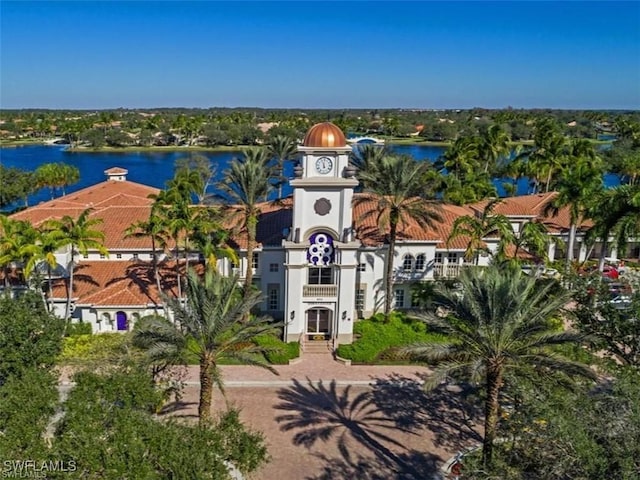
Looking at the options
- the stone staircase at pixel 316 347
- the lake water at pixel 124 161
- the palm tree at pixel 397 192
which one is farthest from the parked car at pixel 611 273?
the lake water at pixel 124 161

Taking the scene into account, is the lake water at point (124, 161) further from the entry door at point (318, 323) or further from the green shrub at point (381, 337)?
the entry door at point (318, 323)

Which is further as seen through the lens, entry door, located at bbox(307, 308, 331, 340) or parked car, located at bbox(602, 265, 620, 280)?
parked car, located at bbox(602, 265, 620, 280)

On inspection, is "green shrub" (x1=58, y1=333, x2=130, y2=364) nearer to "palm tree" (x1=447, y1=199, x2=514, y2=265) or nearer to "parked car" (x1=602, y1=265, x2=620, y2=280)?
"palm tree" (x1=447, y1=199, x2=514, y2=265)

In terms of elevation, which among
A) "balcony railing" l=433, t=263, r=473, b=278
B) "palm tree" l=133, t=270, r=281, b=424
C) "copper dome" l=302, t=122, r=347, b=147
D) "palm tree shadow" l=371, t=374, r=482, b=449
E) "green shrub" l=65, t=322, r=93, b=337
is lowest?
"palm tree shadow" l=371, t=374, r=482, b=449

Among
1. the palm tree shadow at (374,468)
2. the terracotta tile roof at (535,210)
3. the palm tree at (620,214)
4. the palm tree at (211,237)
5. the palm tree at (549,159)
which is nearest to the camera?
the palm tree shadow at (374,468)

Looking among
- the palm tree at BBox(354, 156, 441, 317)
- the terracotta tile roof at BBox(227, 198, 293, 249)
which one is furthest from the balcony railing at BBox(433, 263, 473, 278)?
the terracotta tile roof at BBox(227, 198, 293, 249)

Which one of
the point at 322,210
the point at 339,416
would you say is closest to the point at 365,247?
the point at 322,210
